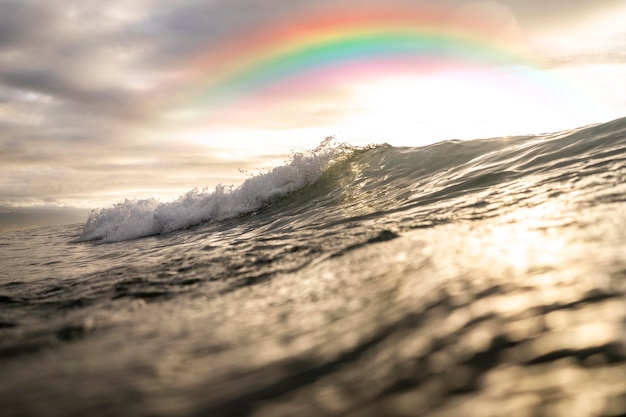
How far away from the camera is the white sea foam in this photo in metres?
11.6

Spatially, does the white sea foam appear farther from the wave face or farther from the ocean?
the ocean

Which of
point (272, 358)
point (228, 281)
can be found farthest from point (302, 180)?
point (272, 358)

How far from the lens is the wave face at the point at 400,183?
18.5ft

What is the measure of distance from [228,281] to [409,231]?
70.1 inches

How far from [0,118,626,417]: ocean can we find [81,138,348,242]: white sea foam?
5978mm

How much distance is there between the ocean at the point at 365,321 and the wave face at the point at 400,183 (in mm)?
140

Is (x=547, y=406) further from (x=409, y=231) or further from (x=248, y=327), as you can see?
(x=409, y=231)

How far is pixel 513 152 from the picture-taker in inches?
338

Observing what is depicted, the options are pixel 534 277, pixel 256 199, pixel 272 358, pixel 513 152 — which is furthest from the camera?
pixel 256 199

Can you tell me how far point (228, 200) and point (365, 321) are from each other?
10.2m

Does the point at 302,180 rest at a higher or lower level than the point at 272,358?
higher

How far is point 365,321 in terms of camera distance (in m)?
2.36

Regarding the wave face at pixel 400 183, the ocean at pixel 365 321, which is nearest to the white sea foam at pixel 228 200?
the wave face at pixel 400 183

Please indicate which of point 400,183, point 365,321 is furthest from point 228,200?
point 365,321
